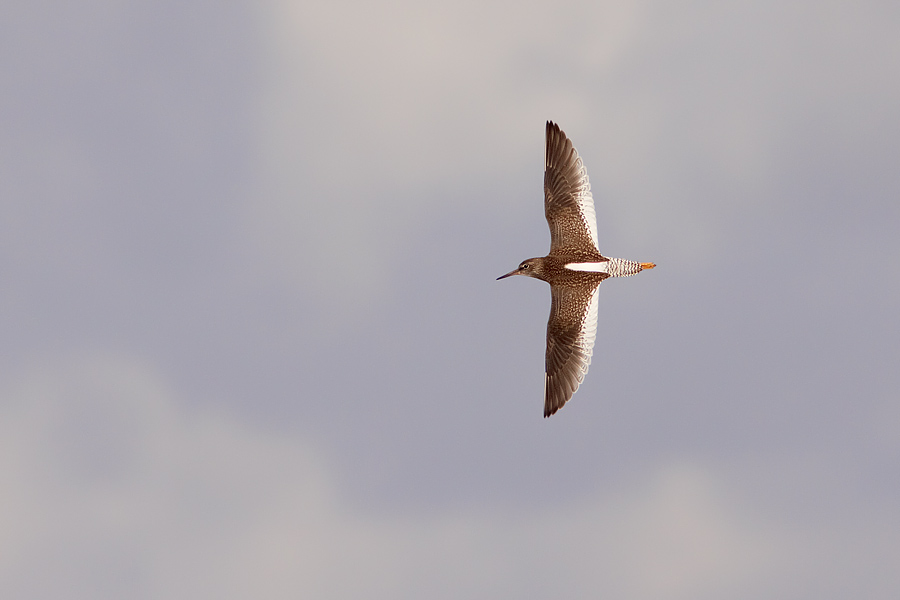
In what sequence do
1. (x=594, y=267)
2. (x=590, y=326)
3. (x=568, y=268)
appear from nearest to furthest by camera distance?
(x=594, y=267), (x=568, y=268), (x=590, y=326)

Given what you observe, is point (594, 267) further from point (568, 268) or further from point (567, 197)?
point (567, 197)

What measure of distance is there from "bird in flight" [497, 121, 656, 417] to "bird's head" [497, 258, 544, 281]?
4 centimetres

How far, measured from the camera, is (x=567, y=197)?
4844 centimetres

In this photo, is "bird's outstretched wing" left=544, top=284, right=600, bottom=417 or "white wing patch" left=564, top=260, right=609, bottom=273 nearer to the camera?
"white wing patch" left=564, top=260, right=609, bottom=273

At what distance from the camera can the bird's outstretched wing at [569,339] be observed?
161 feet

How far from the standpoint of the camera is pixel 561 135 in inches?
1912

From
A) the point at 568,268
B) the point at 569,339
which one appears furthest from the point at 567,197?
the point at 569,339

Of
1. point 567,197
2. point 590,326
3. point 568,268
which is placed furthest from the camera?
point 590,326

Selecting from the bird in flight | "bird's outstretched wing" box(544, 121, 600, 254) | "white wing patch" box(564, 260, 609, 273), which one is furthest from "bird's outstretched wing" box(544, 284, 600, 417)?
"bird's outstretched wing" box(544, 121, 600, 254)

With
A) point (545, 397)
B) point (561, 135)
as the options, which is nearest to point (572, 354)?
point (545, 397)

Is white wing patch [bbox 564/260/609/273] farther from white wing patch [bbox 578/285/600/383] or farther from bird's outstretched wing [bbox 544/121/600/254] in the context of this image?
white wing patch [bbox 578/285/600/383]

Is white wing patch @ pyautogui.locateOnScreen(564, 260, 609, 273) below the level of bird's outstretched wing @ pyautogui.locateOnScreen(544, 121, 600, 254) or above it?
below

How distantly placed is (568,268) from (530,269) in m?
2.03

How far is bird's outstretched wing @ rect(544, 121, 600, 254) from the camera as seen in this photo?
48312 mm
